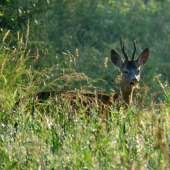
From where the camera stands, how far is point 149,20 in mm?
11586

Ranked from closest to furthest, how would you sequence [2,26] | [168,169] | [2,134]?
[168,169] → [2,134] → [2,26]

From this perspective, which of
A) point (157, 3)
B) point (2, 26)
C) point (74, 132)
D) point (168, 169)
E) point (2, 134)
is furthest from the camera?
point (157, 3)

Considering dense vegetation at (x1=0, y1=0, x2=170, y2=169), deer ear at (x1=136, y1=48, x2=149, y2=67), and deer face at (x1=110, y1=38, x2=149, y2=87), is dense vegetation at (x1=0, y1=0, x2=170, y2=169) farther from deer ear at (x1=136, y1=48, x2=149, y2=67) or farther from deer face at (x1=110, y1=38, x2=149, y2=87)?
deer ear at (x1=136, y1=48, x2=149, y2=67)

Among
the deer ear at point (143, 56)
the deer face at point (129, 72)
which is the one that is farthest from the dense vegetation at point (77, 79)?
the deer ear at point (143, 56)

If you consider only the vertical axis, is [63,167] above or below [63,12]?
below

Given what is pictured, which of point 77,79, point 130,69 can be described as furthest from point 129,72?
point 77,79

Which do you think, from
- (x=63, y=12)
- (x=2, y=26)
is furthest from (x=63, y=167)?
(x=63, y=12)

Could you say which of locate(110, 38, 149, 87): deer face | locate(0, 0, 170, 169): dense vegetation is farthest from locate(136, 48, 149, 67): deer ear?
locate(0, 0, 170, 169): dense vegetation

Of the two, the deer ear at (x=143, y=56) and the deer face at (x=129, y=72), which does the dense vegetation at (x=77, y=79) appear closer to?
the deer face at (x=129, y=72)

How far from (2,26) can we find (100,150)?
14.8 ft

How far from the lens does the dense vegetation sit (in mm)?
2410

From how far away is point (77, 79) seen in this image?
11.8 feet

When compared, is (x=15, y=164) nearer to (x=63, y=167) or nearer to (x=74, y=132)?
(x=63, y=167)

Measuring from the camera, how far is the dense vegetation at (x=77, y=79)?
2.41 meters
